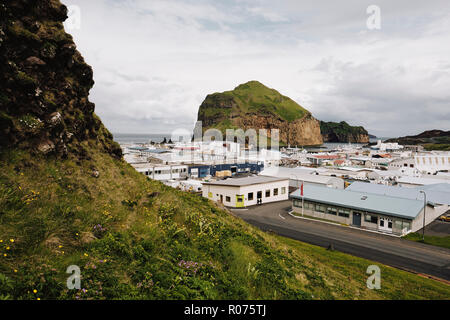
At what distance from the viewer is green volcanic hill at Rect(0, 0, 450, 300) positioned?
6879 millimetres

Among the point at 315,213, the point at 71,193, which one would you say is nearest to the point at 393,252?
the point at 315,213

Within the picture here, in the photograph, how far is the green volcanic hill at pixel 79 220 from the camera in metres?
6.88

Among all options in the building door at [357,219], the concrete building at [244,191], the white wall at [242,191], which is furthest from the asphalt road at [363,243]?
the white wall at [242,191]

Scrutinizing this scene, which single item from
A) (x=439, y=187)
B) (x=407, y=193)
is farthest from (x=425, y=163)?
(x=407, y=193)

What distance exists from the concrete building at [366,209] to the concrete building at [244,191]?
7298 millimetres

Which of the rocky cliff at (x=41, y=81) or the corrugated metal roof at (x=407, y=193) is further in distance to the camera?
the corrugated metal roof at (x=407, y=193)

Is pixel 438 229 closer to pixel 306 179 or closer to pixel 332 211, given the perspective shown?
pixel 332 211

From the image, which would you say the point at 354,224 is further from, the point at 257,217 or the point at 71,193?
the point at 71,193

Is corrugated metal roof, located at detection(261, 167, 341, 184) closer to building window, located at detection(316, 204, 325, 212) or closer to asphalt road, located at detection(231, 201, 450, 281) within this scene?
building window, located at detection(316, 204, 325, 212)

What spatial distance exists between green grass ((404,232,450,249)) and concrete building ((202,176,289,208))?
900 inches

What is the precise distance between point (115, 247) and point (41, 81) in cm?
920

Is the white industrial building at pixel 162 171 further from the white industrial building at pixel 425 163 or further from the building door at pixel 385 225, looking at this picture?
the white industrial building at pixel 425 163

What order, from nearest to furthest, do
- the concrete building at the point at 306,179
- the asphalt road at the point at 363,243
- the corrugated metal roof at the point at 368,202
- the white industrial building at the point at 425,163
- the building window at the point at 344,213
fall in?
1. the asphalt road at the point at 363,243
2. the corrugated metal roof at the point at 368,202
3. the building window at the point at 344,213
4. the concrete building at the point at 306,179
5. the white industrial building at the point at 425,163

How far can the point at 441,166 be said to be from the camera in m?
86.6
